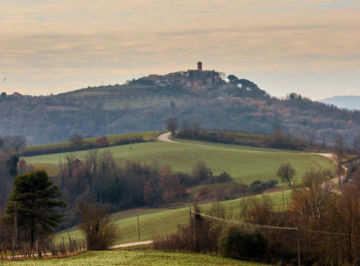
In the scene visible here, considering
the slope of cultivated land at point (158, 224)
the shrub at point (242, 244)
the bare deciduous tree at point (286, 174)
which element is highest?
the shrub at point (242, 244)

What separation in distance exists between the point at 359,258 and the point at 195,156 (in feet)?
327

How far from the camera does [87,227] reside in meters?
56.1

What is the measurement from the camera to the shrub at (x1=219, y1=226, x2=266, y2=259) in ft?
166

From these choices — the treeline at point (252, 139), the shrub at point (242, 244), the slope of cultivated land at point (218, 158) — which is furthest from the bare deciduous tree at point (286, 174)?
the shrub at point (242, 244)

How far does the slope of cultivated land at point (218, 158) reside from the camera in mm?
126438

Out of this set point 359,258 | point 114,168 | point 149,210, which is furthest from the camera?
point 114,168

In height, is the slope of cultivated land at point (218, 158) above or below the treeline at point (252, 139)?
below

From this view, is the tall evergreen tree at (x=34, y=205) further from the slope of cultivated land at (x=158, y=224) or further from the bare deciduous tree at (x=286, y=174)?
Answer: the bare deciduous tree at (x=286, y=174)

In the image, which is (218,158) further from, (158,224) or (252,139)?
(158,224)

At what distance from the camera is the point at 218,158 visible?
144 m

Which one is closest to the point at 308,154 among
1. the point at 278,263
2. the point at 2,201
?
the point at 2,201

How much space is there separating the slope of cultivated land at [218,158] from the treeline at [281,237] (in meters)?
60.2

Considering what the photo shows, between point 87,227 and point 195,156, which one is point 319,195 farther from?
point 195,156

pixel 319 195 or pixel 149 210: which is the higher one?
pixel 319 195
